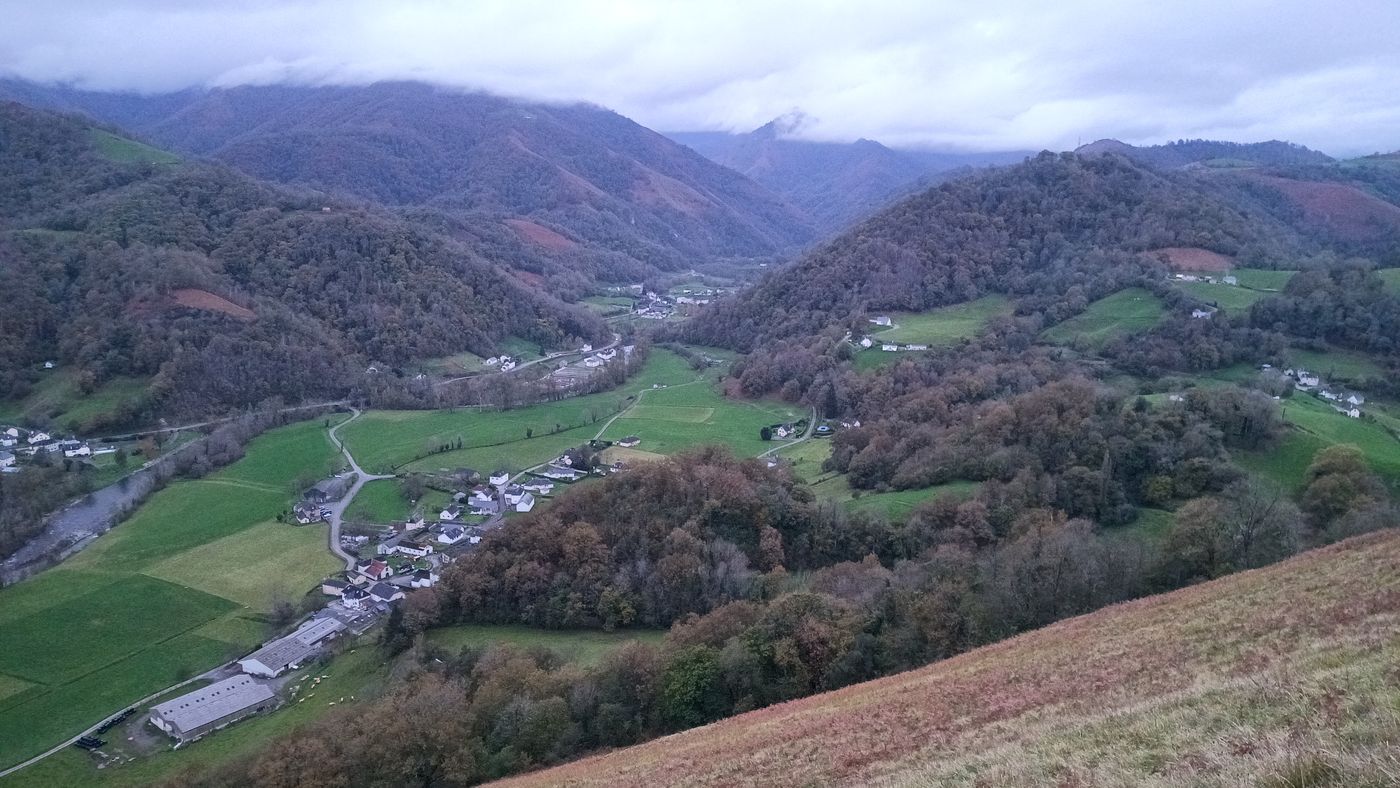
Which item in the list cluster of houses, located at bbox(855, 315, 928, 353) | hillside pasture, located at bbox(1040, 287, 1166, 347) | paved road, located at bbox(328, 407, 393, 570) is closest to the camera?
paved road, located at bbox(328, 407, 393, 570)

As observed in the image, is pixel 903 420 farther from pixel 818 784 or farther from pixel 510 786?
pixel 818 784

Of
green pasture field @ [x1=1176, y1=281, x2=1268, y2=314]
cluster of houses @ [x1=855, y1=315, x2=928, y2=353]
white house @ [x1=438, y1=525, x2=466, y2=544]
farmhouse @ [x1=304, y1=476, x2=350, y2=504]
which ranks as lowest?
white house @ [x1=438, y1=525, x2=466, y2=544]

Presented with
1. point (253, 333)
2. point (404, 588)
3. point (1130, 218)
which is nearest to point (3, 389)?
point (253, 333)

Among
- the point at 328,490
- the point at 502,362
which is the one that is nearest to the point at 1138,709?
the point at 328,490

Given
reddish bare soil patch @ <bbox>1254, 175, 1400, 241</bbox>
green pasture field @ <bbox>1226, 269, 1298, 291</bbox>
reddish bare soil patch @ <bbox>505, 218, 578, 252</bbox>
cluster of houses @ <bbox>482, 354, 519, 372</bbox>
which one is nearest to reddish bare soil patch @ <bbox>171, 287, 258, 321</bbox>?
cluster of houses @ <bbox>482, 354, 519, 372</bbox>

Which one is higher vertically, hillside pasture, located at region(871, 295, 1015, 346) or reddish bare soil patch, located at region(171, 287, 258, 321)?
reddish bare soil patch, located at region(171, 287, 258, 321)

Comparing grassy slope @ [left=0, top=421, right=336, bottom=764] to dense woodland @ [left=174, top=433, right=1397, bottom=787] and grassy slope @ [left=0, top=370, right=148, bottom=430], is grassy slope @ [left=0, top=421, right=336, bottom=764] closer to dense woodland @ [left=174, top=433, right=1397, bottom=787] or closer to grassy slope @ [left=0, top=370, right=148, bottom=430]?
dense woodland @ [left=174, top=433, right=1397, bottom=787]

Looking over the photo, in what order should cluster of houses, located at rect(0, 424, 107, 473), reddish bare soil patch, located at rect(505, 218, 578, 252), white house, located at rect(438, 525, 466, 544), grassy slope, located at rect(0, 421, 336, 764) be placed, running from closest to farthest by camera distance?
grassy slope, located at rect(0, 421, 336, 764) < white house, located at rect(438, 525, 466, 544) < cluster of houses, located at rect(0, 424, 107, 473) < reddish bare soil patch, located at rect(505, 218, 578, 252)
